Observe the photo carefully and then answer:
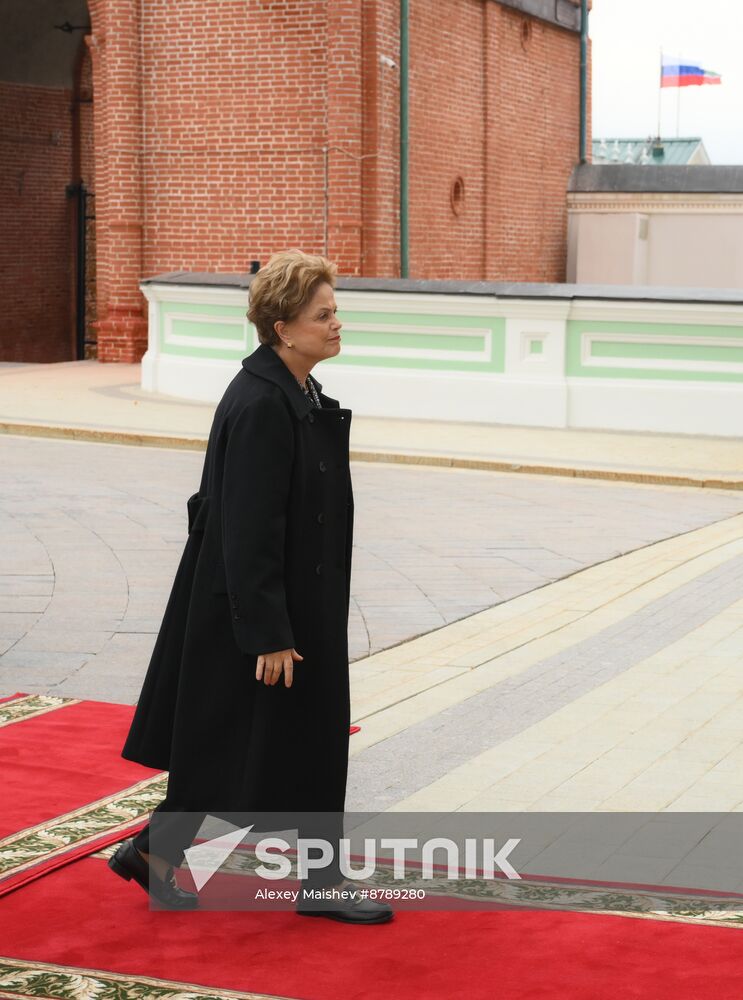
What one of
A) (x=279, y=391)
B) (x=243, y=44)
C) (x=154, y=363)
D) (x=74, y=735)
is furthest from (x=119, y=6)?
(x=279, y=391)

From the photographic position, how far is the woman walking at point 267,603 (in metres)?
3.88

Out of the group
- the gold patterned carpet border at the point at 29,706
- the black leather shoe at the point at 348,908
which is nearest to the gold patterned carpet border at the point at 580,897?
the black leather shoe at the point at 348,908

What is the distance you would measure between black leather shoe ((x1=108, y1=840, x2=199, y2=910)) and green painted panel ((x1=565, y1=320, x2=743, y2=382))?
1219cm

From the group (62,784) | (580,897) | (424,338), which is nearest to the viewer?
(580,897)

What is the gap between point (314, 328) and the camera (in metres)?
3.97

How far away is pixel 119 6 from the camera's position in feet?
72.0

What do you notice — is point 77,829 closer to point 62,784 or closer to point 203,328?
point 62,784

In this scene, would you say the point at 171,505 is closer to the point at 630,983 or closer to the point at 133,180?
the point at 630,983

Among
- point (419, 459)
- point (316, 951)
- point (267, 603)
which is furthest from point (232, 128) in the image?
point (316, 951)

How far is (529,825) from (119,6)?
1905cm

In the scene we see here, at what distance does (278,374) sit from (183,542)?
242 inches

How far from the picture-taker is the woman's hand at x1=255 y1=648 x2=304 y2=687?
12.7 ft

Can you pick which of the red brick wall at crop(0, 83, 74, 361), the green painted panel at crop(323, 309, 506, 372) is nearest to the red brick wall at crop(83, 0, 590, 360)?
the green painted panel at crop(323, 309, 506, 372)

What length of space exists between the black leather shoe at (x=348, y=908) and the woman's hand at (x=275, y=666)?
2.04 feet
